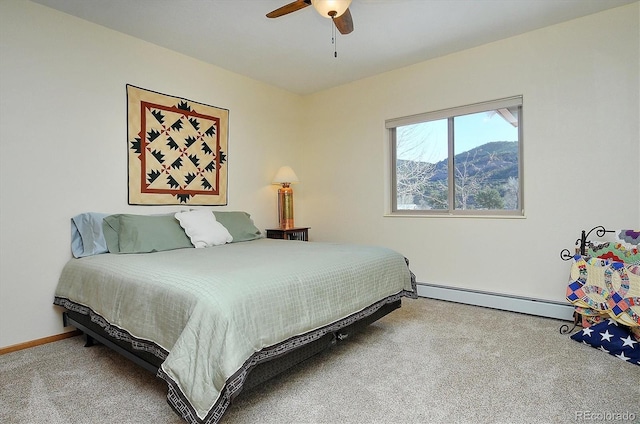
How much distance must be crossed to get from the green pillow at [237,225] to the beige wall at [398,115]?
1.15ft

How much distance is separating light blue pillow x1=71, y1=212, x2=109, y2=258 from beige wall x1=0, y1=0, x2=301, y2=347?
65mm

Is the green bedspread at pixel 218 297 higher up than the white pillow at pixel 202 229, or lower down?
lower down

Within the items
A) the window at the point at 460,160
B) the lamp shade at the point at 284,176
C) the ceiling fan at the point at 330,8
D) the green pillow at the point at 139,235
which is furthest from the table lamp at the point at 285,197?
the ceiling fan at the point at 330,8

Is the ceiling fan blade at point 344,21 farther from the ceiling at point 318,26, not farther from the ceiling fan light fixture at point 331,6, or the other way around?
the ceiling at point 318,26

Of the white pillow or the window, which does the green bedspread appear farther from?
the window

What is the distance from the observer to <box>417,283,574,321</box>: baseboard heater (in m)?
2.89

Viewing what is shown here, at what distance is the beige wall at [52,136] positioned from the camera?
242 centimetres

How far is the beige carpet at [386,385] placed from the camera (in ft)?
5.25

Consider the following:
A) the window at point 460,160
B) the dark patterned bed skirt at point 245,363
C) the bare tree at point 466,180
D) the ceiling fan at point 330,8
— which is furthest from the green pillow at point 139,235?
the bare tree at point 466,180

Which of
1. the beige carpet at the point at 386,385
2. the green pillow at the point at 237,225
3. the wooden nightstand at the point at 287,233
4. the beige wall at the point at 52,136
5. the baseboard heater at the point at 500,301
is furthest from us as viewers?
the wooden nightstand at the point at 287,233

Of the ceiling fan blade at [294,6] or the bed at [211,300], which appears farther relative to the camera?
the ceiling fan blade at [294,6]

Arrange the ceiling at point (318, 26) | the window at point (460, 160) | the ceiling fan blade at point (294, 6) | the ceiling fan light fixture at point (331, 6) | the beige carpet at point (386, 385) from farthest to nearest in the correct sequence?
the window at point (460, 160) < the ceiling at point (318, 26) < the ceiling fan blade at point (294, 6) < the ceiling fan light fixture at point (331, 6) < the beige carpet at point (386, 385)

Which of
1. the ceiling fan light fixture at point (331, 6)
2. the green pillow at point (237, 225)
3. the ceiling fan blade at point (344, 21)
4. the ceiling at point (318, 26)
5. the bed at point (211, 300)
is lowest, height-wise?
the bed at point (211, 300)

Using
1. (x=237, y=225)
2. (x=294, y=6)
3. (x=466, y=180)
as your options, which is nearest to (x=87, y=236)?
(x=237, y=225)
